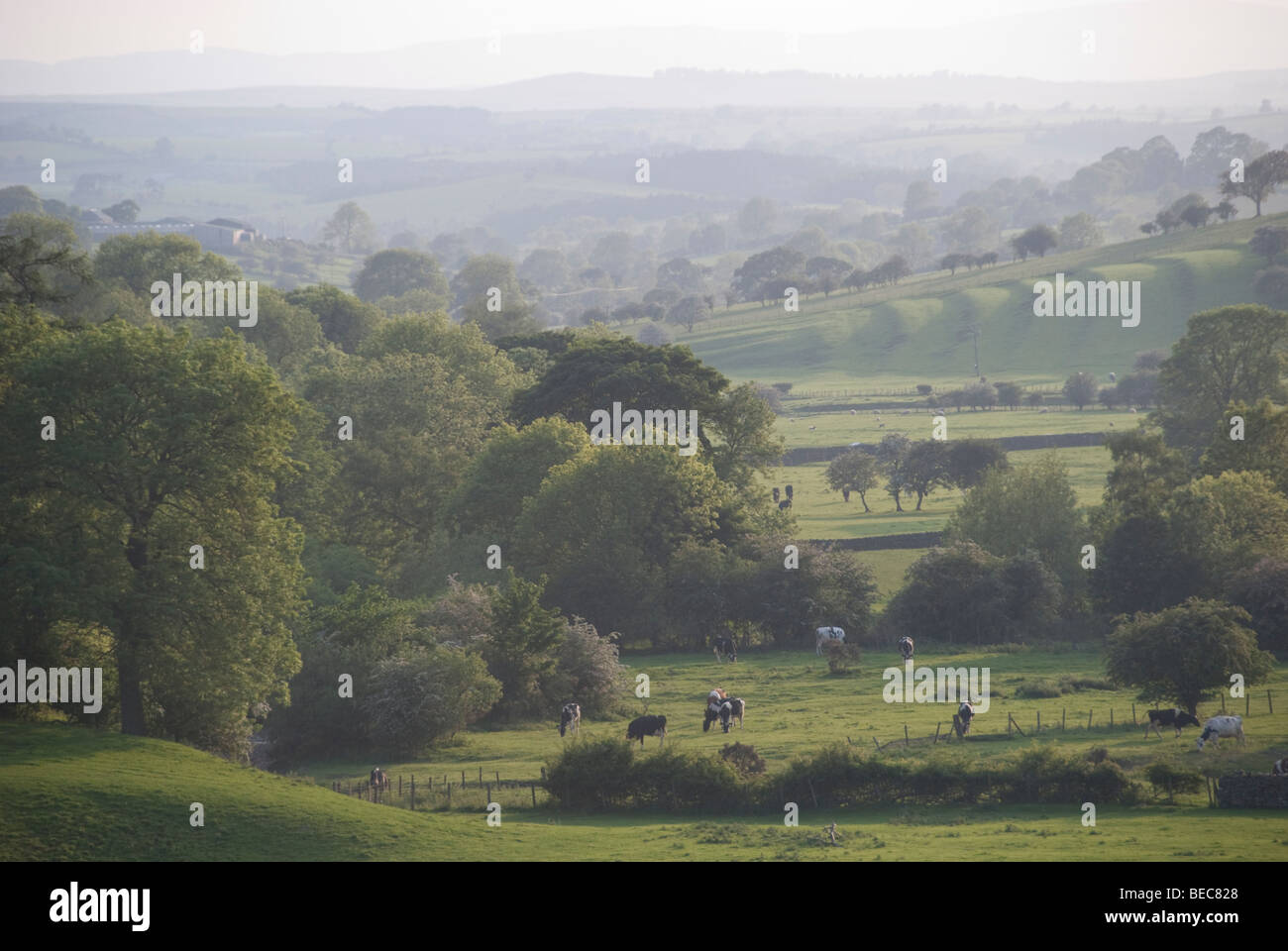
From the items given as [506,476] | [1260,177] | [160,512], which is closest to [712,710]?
[160,512]

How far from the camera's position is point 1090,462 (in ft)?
326

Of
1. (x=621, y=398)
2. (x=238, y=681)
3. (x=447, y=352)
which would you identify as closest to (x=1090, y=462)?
(x=621, y=398)

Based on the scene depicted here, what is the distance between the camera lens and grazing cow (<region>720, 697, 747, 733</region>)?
158 feet

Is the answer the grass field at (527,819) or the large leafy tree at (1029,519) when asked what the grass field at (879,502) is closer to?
Result: the large leafy tree at (1029,519)

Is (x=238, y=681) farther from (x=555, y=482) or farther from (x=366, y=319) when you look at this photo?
(x=366, y=319)

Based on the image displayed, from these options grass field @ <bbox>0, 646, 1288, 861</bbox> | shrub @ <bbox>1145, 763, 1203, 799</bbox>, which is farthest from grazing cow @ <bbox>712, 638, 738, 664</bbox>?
shrub @ <bbox>1145, 763, 1203, 799</bbox>

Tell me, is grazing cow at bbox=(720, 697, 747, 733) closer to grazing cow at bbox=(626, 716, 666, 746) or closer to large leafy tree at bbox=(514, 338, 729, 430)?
grazing cow at bbox=(626, 716, 666, 746)

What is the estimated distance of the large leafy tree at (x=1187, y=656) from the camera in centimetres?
4672

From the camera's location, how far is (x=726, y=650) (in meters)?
63.1

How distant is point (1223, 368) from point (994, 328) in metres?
76.6

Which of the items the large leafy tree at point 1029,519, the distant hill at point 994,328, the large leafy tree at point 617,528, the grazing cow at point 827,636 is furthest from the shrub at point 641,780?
the distant hill at point 994,328

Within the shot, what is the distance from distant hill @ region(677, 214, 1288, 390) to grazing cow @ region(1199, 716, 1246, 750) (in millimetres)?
107122
